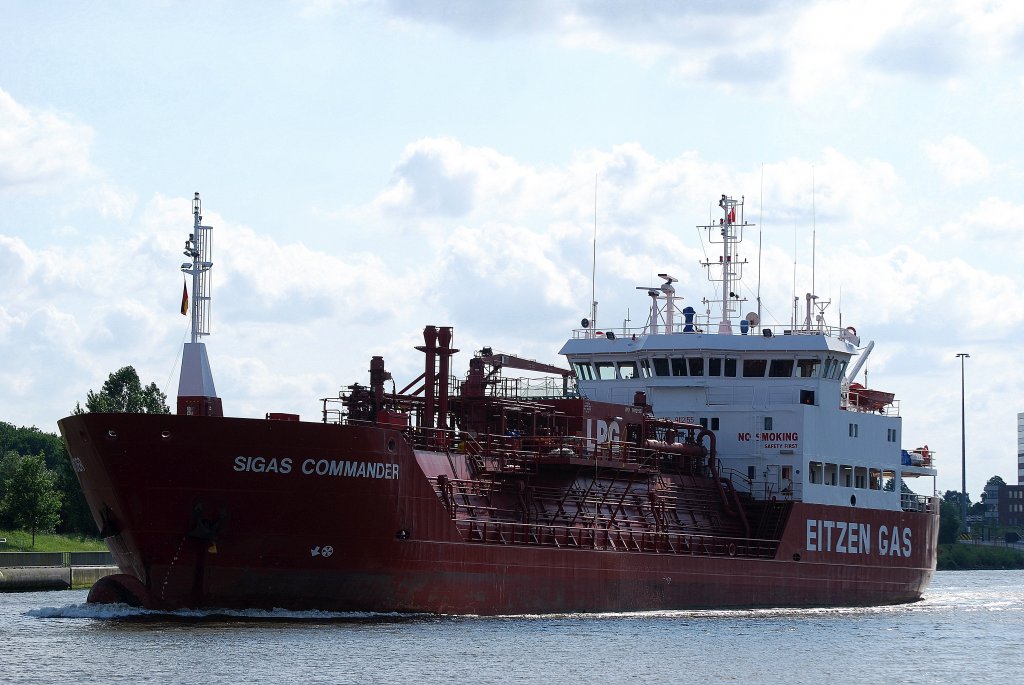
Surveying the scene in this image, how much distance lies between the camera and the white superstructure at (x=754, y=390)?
4478cm

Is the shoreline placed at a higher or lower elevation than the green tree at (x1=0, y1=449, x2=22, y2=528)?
lower

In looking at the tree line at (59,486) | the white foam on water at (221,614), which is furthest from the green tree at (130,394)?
the white foam on water at (221,614)

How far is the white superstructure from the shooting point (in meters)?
44.8

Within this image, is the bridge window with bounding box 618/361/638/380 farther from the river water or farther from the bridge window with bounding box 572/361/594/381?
the river water

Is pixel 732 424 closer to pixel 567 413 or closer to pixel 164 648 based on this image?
pixel 567 413

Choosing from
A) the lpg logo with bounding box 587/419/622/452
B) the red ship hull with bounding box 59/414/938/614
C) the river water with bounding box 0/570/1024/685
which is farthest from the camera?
the lpg logo with bounding box 587/419/622/452

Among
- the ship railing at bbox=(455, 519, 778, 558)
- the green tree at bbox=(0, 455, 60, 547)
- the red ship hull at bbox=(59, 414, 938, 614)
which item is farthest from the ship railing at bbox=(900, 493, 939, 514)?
the green tree at bbox=(0, 455, 60, 547)

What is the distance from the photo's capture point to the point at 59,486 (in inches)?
2685

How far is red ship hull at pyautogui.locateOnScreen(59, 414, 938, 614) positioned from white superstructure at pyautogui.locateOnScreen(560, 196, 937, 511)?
936cm

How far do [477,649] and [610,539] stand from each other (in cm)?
914

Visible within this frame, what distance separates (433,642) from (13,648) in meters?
7.71

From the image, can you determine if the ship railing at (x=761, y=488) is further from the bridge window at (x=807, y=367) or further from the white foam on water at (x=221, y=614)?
the white foam on water at (x=221, y=614)

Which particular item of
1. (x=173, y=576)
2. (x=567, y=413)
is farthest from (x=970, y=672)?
(x=173, y=576)

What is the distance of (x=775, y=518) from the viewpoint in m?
43.5
